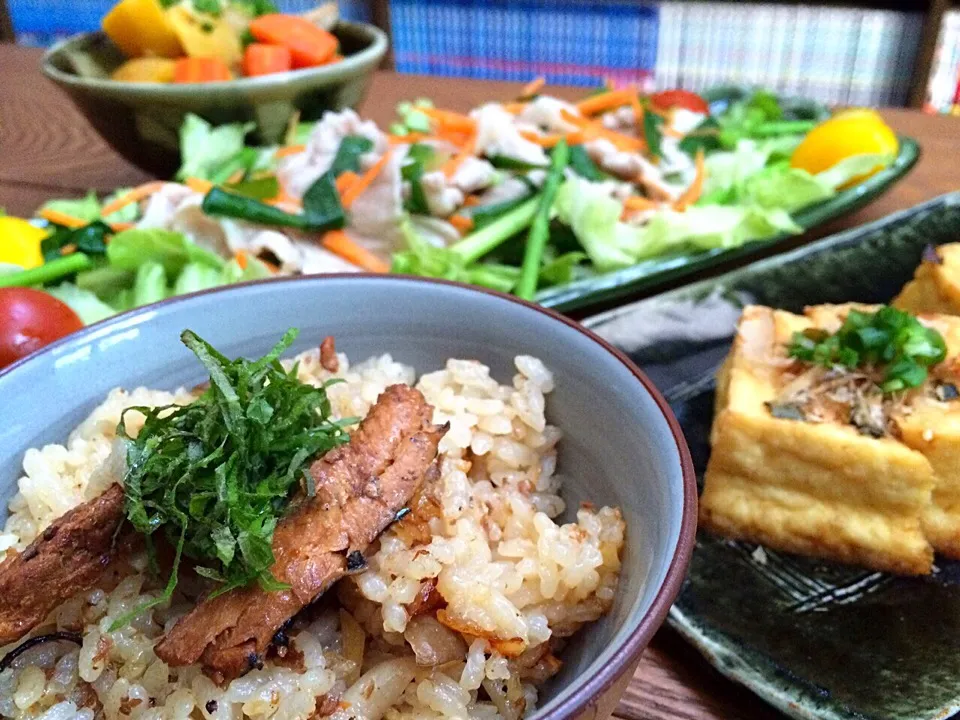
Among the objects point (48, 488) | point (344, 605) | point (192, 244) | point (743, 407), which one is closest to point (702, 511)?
point (743, 407)

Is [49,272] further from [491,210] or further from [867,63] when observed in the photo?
[867,63]

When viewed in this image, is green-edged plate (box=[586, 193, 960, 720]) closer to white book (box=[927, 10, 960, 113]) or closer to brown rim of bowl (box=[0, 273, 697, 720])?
brown rim of bowl (box=[0, 273, 697, 720])

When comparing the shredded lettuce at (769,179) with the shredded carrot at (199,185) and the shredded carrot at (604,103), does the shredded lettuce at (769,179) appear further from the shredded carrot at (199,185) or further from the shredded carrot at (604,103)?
the shredded carrot at (199,185)

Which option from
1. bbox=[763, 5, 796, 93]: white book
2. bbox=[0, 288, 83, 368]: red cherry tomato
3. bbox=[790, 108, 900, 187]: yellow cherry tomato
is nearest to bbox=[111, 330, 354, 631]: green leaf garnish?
bbox=[0, 288, 83, 368]: red cherry tomato

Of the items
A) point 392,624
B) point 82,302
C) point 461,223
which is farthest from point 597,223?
point 392,624

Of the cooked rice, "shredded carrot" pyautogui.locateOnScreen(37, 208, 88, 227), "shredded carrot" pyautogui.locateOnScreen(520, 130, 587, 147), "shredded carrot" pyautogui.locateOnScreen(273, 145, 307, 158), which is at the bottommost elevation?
"shredded carrot" pyautogui.locateOnScreen(37, 208, 88, 227)

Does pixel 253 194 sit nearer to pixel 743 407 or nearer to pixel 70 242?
pixel 70 242

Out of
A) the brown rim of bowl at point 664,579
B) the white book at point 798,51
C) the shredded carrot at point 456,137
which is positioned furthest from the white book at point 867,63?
the brown rim of bowl at point 664,579
